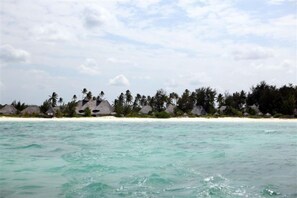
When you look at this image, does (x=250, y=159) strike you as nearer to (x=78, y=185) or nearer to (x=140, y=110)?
(x=78, y=185)

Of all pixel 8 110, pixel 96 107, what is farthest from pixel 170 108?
pixel 8 110

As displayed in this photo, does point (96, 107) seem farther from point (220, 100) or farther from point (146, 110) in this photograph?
point (220, 100)

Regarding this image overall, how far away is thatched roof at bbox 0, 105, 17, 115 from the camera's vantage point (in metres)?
88.4

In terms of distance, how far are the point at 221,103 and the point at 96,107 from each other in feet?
105

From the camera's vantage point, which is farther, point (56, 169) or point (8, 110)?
point (8, 110)

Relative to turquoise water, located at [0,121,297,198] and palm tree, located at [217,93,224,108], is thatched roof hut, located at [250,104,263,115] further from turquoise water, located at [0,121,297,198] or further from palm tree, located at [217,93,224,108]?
turquoise water, located at [0,121,297,198]

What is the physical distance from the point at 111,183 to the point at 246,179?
13.0 ft

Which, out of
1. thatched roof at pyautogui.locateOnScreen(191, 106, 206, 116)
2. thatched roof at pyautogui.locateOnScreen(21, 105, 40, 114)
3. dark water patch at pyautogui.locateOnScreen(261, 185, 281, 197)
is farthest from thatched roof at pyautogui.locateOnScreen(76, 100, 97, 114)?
dark water patch at pyautogui.locateOnScreen(261, 185, 281, 197)

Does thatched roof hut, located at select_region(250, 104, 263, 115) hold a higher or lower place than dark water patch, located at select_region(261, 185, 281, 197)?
higher

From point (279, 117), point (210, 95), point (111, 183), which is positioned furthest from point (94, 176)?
point (210, 95)

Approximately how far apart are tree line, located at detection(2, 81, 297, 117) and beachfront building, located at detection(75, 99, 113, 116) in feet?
7.04

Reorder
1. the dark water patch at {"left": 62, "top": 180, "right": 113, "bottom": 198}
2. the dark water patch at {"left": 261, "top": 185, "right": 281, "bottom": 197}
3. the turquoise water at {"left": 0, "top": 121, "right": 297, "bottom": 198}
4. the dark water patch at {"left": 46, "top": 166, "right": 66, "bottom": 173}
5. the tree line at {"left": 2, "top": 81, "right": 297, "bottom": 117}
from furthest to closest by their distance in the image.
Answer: the tree line at {"left": 2, "top": 81, "right": 297, "bottom": 117} < the dark water patch at {"left": 46, "top": 166, "right": 66, "bottom": 173} < the turquoise water at {"left": 0, "top": 121, "right": 297, "bottom": 198} < the dark water patch at {"left": 261, "top": 185, "right": 281, "bottom": 197} < the dark water patch at {"left": 62, "top": 180, "right": 113, "bottom": 198}

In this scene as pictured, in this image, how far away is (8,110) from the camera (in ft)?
294

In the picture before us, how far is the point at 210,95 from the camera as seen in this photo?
94.1m
